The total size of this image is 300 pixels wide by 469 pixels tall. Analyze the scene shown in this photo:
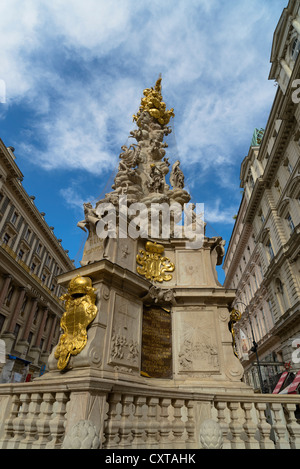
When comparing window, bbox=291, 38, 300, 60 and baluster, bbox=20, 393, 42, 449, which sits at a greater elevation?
window, bbox=291, 38, 300, 60

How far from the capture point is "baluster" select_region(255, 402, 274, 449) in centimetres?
451

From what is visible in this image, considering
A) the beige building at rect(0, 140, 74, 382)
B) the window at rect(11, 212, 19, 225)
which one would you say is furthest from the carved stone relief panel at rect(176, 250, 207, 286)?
the window at rect(11, 212, 19, 225)

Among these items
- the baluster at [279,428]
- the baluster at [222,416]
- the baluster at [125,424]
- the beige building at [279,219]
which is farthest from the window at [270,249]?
the baluster at [125,424]

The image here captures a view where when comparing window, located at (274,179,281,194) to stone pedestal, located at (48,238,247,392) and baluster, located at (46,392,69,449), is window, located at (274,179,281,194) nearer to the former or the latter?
stone pedestal, located at (48,238,247,392)

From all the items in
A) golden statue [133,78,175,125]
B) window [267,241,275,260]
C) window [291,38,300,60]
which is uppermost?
window [291,38,300,60]

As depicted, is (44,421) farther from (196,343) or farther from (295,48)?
(295,48)

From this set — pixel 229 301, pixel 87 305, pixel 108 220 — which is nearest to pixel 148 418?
pixel 87 305

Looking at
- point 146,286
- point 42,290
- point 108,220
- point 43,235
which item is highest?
point 43,235

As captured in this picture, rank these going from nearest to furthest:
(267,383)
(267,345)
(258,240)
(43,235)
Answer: (267,383) < (267,345) < (258,240) < (43,235)

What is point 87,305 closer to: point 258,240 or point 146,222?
point 146,222

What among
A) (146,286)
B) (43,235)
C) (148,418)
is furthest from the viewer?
(43,235)

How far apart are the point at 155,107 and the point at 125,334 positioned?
11888mm

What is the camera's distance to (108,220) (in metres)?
7.62

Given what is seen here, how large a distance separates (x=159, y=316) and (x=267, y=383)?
91.5ft
